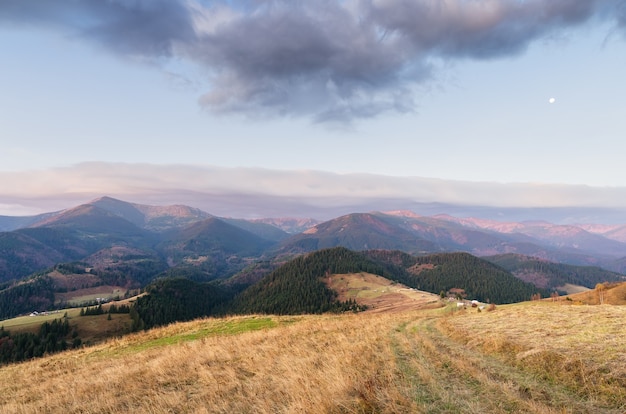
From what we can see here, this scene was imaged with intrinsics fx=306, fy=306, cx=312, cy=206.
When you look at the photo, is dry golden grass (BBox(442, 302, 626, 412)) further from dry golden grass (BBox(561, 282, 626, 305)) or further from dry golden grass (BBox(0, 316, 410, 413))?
dry golden grass (BBox(561, 282, 626, 305))

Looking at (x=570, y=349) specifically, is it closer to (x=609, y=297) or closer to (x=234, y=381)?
(x=234, y=381)

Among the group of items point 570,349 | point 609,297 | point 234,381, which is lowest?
point 609,297

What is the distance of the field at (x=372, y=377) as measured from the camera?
→ 336 inches

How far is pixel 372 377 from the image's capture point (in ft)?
33.5

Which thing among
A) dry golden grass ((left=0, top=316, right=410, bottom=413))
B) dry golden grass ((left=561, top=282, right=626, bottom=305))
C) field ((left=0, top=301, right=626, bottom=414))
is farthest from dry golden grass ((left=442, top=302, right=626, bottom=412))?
dry golden grass ((left=561, top=282, right=626, bottom=305))

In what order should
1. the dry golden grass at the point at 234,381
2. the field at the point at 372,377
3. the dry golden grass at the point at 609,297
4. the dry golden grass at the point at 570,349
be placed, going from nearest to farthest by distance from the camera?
1. the field at the point at 372,377
2. the dry golden grass at the point at 234,381
3. the dry golden grass at the point at 570,349
4. the dry golden grass at the point at 609,297

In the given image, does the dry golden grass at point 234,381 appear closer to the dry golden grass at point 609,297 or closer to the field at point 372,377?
the field at point 372,377

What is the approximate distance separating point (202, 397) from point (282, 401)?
322 centimetres

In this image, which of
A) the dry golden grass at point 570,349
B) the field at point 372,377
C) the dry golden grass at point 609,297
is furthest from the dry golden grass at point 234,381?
the dry golden grass at point 609,297

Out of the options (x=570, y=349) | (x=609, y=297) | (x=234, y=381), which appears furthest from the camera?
(x=609, y=297)

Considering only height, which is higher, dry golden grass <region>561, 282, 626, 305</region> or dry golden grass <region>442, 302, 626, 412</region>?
dry golden grass <region>442, 302, 626, 412</region>

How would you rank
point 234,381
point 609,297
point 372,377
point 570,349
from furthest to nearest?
point 609,297 → point 570,349 → point 234,381 → point 372,377

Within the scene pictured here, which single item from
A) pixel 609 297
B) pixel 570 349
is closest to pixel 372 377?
pixel 570 349

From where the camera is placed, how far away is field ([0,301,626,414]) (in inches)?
336
